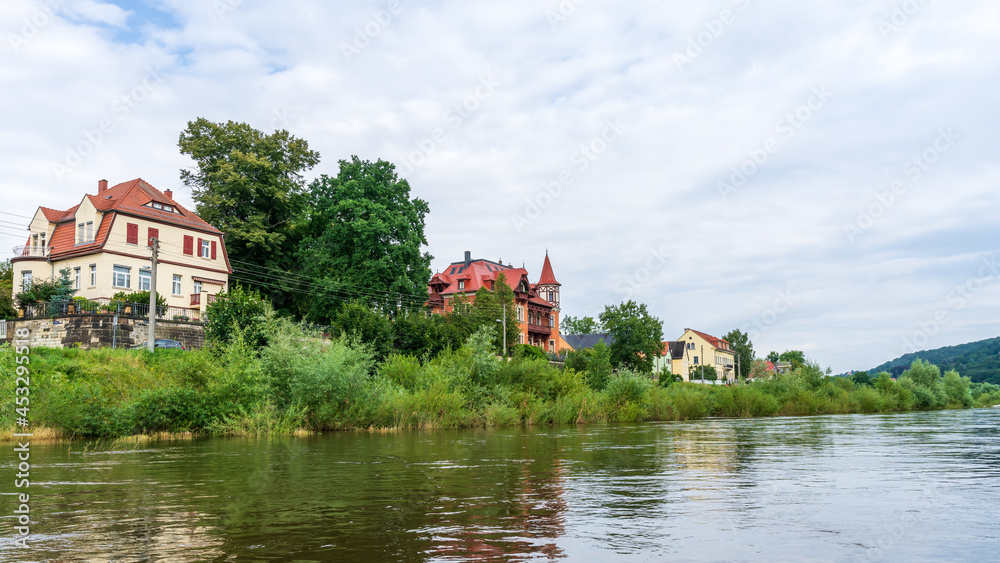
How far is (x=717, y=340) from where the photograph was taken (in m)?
153

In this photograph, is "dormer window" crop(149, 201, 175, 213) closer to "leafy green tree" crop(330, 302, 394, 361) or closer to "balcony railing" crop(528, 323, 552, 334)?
"leafy green tree" crop(330, 302, 394, 361)

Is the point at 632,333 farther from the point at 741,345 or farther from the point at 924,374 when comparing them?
the point at 741,345

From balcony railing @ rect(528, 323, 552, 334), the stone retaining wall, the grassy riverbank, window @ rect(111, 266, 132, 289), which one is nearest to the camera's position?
the grassy riverbank

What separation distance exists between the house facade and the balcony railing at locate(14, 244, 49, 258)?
38478 mm

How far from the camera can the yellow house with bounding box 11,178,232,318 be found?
48875mm

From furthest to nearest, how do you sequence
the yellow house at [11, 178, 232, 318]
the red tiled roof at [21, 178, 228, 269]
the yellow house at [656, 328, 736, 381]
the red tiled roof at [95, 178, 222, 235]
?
the yellow house at [656, 328, 736, 381] < the red tiled roof at [95, 178, 222, 235] < the red tiled roof at [21, 178, 228, 269] < the yellow house at [11, 178, 232, 318]

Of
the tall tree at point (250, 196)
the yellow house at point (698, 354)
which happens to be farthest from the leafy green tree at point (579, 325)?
the tall tree at point (250, 196)

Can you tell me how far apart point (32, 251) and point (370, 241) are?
80.3ft

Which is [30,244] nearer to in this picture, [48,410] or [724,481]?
[48,410]

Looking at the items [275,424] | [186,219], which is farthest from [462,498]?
[186,219]

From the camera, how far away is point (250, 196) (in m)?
58.2

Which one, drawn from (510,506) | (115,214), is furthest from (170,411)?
(115,214)

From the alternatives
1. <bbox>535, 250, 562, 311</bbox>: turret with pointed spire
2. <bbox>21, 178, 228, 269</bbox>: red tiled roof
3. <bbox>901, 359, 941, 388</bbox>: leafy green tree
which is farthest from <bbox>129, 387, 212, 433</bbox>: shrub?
<bbox>535, 250, 562, 311</bbox>: turret with pointed spire

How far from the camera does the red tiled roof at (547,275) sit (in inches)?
4035
